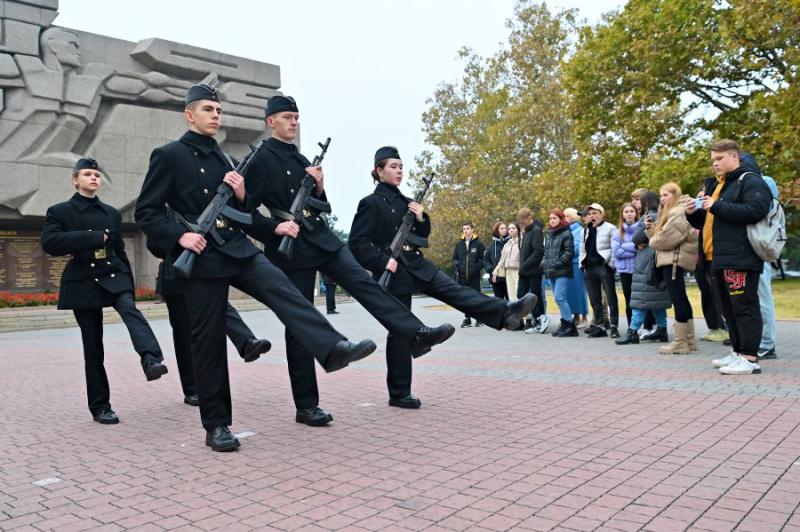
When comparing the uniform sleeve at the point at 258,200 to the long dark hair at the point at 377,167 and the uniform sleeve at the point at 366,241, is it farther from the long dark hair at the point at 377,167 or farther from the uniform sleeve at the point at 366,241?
the long dark hair at the point at 377,167

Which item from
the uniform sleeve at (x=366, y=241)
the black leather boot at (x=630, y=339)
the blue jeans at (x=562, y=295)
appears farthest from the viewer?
the blue jeans at (x=562, y=295)

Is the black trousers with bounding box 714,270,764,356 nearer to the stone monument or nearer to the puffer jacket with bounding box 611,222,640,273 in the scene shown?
the puffer jacket with bounding box 611,222,640,273

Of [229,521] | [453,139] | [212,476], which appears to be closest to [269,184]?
[212,476]

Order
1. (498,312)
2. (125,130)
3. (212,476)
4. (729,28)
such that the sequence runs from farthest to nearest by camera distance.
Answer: (125,130) → (729,28) → (498,312) → (212,476)

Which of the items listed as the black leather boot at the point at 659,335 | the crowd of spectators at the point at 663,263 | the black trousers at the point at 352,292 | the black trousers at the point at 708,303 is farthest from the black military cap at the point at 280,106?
the black leather boot at the point at 659,335

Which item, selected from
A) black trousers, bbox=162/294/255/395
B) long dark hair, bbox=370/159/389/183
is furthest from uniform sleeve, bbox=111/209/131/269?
long dark hair, bbox=370/159/389/183

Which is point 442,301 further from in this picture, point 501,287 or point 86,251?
point 501,287

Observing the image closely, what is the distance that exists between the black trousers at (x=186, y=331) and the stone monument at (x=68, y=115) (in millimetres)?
21234

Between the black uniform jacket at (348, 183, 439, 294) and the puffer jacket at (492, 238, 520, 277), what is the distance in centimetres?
752

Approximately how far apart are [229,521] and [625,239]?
8250mm

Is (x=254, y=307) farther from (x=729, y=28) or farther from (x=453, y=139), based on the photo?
(x=453, y=139)

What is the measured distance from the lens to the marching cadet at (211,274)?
4430mm

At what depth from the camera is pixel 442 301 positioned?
18.5ft

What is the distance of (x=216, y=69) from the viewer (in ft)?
100
